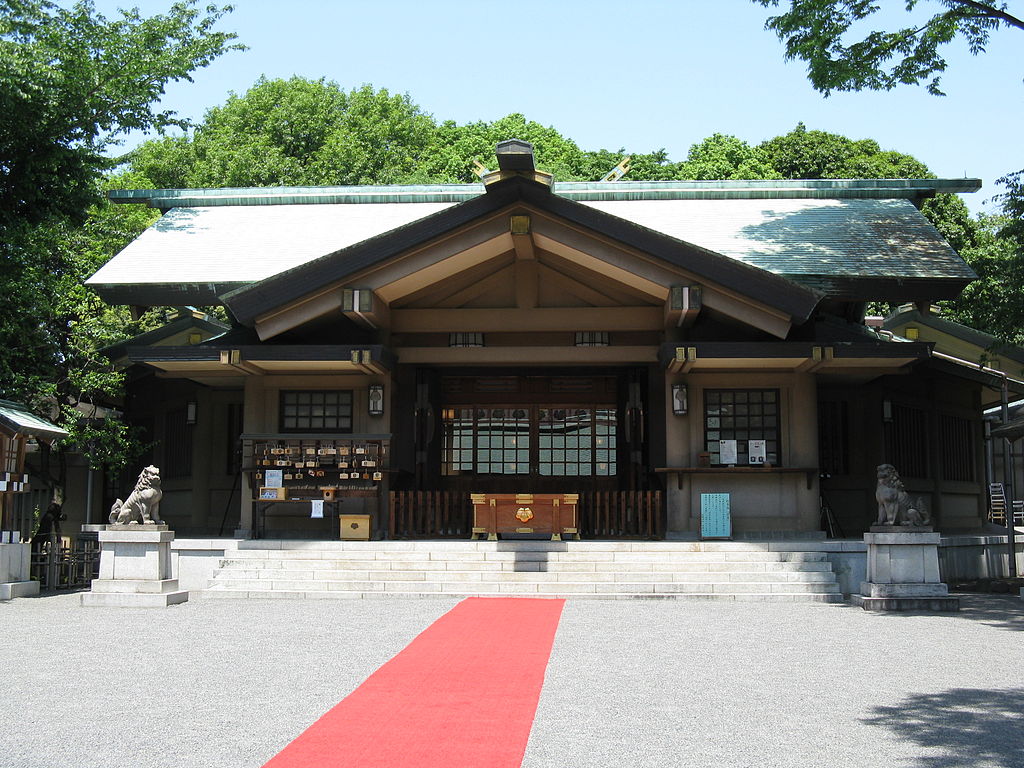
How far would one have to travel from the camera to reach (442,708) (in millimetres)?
6613

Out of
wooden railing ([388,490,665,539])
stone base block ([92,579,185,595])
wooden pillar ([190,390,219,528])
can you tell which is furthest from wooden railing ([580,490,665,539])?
wooden pillar ([190,390,219,528])

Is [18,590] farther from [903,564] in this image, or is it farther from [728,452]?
[903,564]

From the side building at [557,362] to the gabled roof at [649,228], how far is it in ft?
0.22

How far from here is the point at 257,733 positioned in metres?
5.91

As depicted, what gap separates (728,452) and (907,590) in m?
4.63

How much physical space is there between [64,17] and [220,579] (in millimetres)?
10384

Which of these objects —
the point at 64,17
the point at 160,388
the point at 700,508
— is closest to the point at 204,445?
the point at 160,388

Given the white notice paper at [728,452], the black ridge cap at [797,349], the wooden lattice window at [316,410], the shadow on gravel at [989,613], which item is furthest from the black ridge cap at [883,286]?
the wooden lattice window at [316,410]

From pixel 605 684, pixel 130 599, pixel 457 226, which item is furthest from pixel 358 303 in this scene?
pixel 605 684

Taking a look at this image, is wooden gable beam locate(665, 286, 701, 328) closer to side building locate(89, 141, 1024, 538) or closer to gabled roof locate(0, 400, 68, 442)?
side building locate(89, 141, 1024, 538)

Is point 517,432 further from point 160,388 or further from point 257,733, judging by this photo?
point 257,733

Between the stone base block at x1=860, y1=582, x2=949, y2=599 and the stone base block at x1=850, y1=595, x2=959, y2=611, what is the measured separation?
6cm

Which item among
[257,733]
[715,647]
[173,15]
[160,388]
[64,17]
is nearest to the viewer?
[257,733]

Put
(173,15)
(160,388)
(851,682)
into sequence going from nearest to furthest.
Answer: (851,682) < (173,15) < (160,388)
